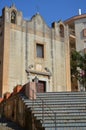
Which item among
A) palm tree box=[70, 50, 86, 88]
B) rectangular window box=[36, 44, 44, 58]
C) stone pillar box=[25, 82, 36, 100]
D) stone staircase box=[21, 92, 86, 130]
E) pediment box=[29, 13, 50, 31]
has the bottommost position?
stone staircase box=[21, 92, 86, 130]

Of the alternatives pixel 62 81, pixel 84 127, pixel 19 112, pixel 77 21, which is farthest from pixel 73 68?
pixel 84 127

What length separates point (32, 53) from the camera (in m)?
27.8

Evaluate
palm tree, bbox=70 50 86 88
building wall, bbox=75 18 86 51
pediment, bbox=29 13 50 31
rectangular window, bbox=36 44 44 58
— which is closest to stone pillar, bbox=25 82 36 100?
rectangular window, bbox=36 44 44 58

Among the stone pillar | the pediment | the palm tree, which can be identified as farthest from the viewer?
the palm tree

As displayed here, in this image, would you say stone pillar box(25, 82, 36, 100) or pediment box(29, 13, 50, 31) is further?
pediment box(29, 13, 50, 31)

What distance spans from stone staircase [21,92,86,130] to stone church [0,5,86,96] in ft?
25.8

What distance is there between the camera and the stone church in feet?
85.7

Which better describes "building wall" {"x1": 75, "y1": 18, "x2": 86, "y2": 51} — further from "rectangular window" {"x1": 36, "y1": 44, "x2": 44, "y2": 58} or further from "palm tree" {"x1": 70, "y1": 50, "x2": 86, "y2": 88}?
"rectangular window" {"x1": 36, "y1": 44, "x2": 44, "y2": 58}

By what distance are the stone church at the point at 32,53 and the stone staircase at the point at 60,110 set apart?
785 centimetres

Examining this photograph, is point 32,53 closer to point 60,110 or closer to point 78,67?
point 78,67

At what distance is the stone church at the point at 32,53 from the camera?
85.7 ft

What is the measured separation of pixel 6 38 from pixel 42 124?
14.1m

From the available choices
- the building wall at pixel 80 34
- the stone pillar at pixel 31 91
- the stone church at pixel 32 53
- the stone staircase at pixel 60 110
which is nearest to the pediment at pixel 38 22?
the stone church at pixel 32 53

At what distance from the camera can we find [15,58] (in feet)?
87.1
